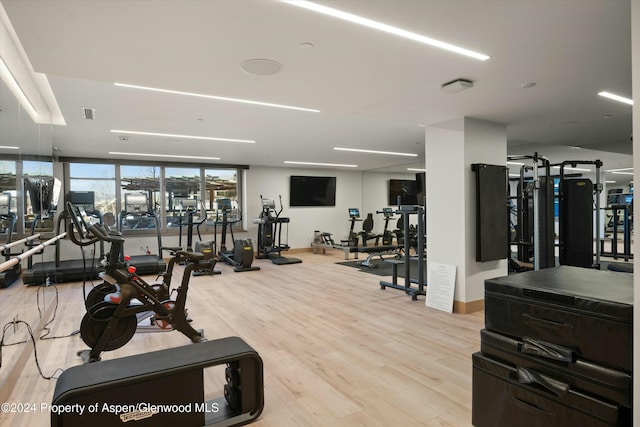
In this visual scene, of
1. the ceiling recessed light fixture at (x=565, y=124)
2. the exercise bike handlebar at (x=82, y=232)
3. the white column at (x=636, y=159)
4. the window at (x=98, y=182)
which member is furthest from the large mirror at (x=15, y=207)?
the ceiling recessed light fixture at (x=565, y=124)

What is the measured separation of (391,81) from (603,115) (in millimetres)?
3145

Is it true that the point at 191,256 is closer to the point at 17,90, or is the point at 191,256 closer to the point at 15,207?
the point at 15,207

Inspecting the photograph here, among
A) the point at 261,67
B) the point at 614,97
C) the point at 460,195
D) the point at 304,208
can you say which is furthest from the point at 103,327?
the point at 304,208

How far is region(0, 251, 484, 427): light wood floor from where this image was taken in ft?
7.34

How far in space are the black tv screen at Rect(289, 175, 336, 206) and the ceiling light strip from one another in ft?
24.1

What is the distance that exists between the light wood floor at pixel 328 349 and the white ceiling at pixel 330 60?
208 cm

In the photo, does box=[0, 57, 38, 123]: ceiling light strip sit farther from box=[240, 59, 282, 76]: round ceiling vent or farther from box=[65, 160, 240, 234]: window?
box=[65, 160, 240, 234]: window

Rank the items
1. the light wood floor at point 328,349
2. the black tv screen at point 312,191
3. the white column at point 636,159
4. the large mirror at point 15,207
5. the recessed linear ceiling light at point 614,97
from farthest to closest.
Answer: the black tv screen at point 312,191
the recessed linear ceiling light at point 614,97
the large mirror at point 15,207
the light wood floor at point 328,349
the white column at point 636,159

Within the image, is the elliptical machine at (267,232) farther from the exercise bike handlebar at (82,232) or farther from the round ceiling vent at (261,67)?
the round ceiling vent at (261,67)

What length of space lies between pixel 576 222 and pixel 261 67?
19.6 ft

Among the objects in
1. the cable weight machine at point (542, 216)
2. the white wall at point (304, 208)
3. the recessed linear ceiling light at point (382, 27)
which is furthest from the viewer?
the white wall at point (304, 208)

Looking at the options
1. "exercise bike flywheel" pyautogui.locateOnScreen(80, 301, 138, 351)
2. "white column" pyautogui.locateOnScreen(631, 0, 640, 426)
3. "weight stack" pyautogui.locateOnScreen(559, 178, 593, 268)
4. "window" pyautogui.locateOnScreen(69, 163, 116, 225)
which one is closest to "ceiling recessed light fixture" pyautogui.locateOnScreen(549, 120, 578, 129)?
"weight stack" pyautogui.locateOnScreen(559, 178, 593, 268)

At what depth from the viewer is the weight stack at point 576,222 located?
19.5 ft

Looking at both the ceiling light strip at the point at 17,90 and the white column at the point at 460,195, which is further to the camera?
the white column at the point at 460,195
